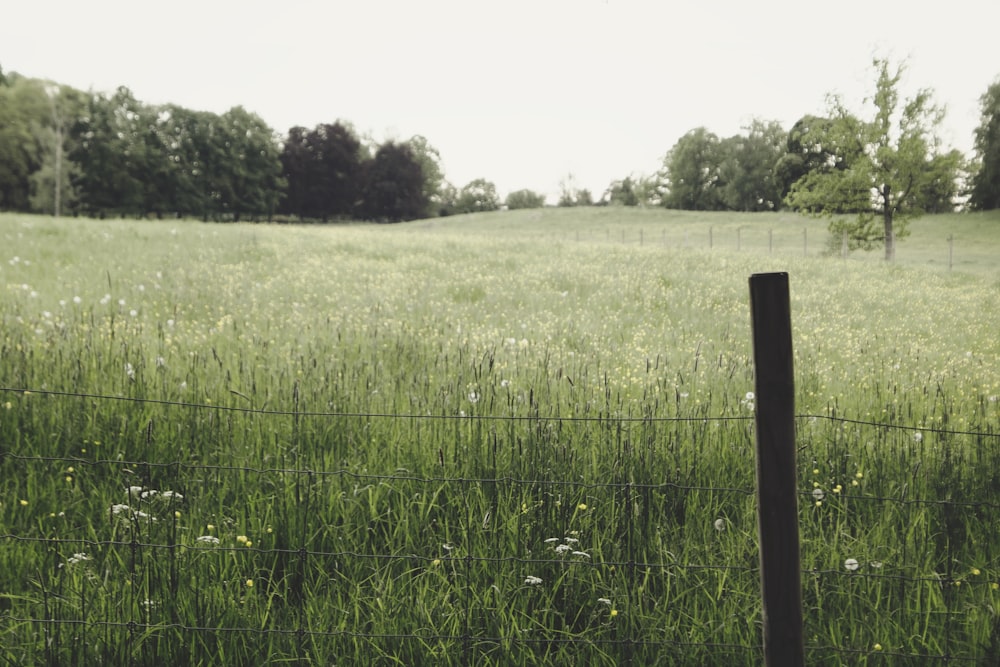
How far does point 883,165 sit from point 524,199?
85.1 metres

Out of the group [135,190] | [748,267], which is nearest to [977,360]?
[748,267]

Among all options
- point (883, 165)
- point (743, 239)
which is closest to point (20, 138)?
point (743, 239)

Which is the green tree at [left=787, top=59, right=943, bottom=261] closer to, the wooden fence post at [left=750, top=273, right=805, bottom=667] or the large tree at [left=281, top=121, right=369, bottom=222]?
the wooden fence post at [left=750, top=273, right=805, bottom=667]

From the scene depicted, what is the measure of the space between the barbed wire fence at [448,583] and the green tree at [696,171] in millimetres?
78236

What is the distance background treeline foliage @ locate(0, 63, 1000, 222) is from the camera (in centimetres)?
5959

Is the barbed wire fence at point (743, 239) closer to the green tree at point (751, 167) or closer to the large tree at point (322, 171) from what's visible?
the green tree at point (751, 167)

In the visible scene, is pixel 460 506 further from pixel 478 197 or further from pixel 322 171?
pixel 478 197

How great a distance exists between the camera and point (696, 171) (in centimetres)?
8075

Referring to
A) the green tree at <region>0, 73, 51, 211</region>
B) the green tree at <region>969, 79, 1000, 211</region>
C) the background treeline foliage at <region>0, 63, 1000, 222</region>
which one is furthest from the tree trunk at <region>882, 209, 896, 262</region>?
the green tree at <region>0, 73, 51, 211</region>

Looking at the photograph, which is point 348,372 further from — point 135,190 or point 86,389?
point 135,190

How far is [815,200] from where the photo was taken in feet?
111

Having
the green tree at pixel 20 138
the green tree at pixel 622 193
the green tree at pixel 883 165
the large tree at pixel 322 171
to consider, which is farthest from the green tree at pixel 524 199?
the green tree at pixel 883 165

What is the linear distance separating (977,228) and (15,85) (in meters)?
81.0

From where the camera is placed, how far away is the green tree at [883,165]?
31.9 meters
